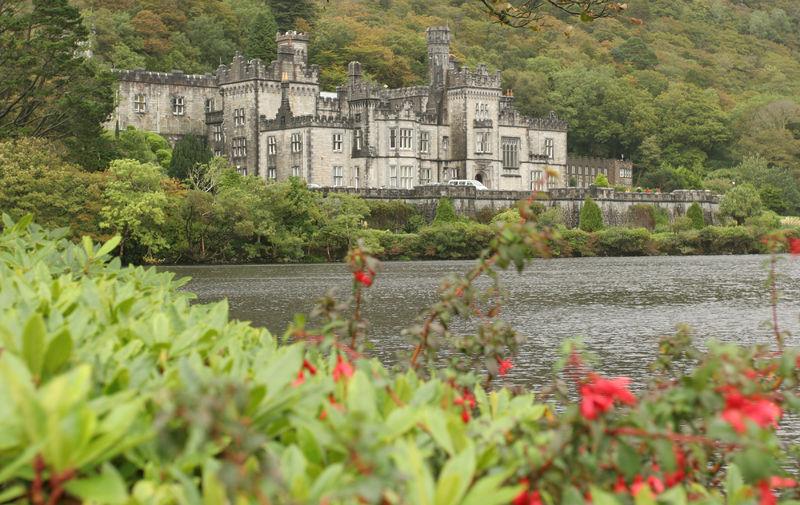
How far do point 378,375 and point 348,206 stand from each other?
62832 mm

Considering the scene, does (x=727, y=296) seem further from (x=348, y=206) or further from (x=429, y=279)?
(x=348, y=206)

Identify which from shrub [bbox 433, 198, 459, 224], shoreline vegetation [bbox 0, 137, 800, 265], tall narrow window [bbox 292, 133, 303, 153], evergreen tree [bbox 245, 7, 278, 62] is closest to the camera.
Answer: shoreline vegetation [bbox 0, 137, 800, 265]

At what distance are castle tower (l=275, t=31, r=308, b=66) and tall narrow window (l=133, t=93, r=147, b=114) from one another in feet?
29.3

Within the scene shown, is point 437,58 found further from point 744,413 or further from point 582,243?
point 744,413

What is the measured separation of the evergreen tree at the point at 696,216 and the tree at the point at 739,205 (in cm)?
388

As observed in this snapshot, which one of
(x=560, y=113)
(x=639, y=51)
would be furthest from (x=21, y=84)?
(x=639, y=51)

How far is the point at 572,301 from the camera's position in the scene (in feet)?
124

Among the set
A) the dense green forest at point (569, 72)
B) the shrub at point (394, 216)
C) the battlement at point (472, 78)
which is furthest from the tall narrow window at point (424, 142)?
the dense green forest at point (569, 72)

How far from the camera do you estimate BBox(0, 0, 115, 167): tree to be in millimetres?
45844

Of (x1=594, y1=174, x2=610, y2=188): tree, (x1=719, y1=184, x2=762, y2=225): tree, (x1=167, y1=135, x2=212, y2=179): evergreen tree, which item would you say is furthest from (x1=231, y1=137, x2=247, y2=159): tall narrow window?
(x1=719, y1=184, x2=762, y2=225): tree

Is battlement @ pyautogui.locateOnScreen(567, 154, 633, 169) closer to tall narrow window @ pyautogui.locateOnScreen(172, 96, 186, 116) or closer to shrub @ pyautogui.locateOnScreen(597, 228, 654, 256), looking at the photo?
shrub @ pyautogui.locateOnScreen(597, 228, 654, 256)

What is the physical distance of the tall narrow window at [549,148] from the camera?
8912 centimetres

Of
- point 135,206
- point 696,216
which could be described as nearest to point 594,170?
point 696,216

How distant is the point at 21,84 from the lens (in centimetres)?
4616
